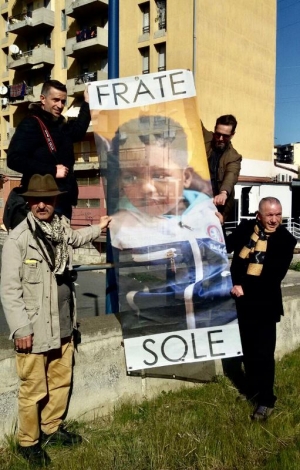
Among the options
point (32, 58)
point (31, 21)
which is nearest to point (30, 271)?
point (32, 58)

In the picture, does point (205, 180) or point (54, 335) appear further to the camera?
point (205, 180)

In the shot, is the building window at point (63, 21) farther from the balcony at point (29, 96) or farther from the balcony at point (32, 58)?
the balcony at point (29, 96)

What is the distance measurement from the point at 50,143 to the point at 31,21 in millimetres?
37531

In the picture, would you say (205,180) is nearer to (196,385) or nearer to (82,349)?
(82,349)

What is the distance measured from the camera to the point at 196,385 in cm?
480

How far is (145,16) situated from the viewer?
99.3ft

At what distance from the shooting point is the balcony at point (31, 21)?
36844 mm

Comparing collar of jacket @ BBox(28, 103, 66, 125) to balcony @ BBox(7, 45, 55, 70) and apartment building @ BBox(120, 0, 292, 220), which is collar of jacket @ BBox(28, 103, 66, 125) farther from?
balcony @ BBox(7, 45, 55, 70)

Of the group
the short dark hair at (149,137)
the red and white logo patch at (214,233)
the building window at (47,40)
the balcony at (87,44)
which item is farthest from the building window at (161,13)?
the red and white logo patch at (214,233)

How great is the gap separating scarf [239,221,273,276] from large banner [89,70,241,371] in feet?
0.73

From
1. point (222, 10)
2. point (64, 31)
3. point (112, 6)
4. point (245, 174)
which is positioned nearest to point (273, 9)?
point (222, 10)

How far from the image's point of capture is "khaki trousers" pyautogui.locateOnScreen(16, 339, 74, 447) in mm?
3344

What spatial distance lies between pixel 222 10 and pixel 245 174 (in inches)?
370

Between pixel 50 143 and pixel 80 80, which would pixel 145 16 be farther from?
pixel 50 143
